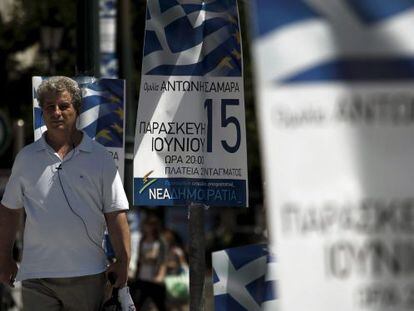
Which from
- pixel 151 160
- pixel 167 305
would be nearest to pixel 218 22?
pixel 151 160

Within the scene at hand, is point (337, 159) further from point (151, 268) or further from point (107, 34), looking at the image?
point (107, 34)

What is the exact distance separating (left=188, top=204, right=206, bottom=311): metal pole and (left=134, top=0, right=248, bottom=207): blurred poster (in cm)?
8

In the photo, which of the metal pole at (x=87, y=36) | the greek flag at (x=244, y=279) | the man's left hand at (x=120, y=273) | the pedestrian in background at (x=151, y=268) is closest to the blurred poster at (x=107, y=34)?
the pedestrian in background at (x=151, y=268)

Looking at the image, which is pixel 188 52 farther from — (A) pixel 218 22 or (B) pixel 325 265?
(B) pixel 325 265

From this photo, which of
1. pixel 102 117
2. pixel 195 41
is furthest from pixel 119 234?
pixel 102 117

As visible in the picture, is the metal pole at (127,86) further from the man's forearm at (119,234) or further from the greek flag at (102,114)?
the man's forearm at (119,234)

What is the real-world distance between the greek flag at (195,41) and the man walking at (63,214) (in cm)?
70

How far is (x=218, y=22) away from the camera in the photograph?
7.05 metres

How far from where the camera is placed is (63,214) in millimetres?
6375

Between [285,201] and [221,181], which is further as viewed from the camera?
[221,181]

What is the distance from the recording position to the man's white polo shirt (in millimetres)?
6379

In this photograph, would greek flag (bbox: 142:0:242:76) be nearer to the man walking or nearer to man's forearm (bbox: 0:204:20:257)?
the man walking

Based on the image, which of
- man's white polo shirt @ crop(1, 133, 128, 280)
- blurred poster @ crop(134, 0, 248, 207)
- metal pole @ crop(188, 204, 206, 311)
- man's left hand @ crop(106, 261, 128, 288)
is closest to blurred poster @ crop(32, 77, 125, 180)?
blurred poster @ crop(134, 0, 248, 207)

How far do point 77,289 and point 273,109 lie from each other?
337cm
